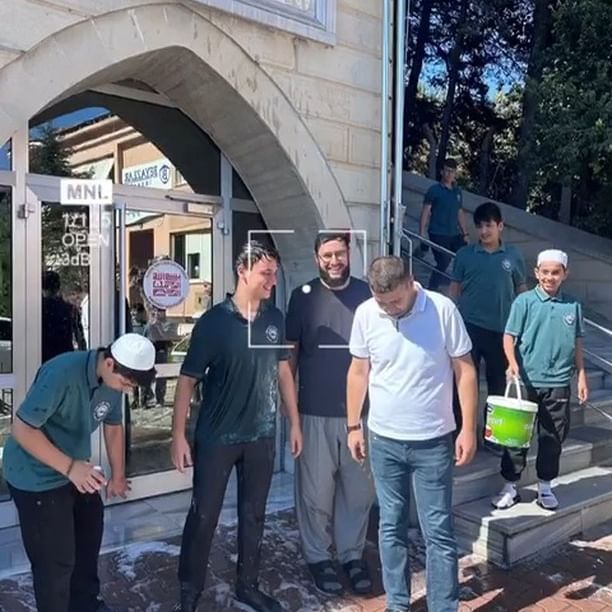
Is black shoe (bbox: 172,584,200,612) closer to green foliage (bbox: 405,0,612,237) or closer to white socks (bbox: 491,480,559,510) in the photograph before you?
white socks (bbox: 491,480,559,510)

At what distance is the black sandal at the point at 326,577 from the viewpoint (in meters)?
3.45

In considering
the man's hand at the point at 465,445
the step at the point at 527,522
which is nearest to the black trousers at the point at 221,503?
the man's hand at the point at 465,445

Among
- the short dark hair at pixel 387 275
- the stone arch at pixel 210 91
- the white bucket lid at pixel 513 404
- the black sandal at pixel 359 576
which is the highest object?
the stone arch at pixel 210 91

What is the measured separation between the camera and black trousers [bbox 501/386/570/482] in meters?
4.13

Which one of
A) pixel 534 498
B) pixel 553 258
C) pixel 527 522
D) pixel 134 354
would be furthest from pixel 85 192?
pixel 534 498

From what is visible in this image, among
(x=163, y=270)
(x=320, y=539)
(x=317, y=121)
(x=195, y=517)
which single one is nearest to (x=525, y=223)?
(x=317, y=121)

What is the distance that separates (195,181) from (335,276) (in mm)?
1838

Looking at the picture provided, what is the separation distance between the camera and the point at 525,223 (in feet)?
29.3

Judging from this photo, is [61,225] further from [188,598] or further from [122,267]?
[188,598]

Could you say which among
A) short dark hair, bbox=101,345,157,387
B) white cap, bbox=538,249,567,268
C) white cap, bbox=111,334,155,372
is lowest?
short dark hair, bbox=101,345,157,387

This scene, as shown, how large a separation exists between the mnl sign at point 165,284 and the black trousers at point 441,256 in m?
2.83

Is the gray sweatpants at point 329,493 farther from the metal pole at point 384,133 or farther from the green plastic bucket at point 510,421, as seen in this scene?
the metal pole at point 384,133

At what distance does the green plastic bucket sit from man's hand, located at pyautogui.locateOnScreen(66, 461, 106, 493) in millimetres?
2113

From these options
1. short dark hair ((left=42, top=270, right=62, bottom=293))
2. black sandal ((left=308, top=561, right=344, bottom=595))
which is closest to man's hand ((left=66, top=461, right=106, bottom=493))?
black sandal ((left=308, top=561, right=344, bottom=595))
